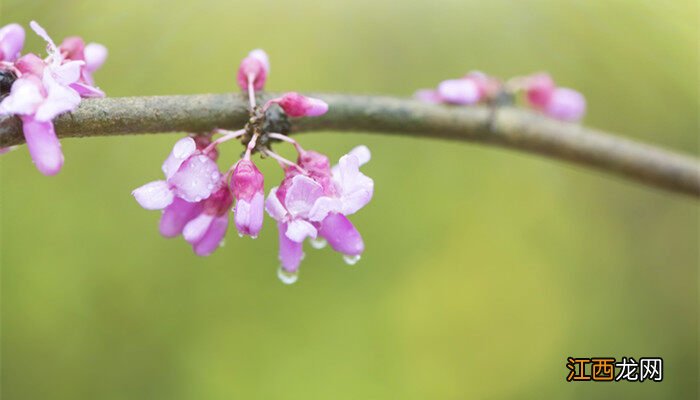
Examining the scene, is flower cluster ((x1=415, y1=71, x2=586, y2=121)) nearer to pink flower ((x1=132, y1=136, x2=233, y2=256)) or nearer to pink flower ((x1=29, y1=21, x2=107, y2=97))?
pink flower ((x1=132, y1=136, x2=233, y2=256))

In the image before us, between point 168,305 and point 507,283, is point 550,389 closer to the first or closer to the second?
point 507,283

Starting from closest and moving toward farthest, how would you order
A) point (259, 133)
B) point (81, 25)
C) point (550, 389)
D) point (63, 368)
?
1. point (259, 133)
2. point (63, 368)
3. point (81, 25)
4. point (550, 389)

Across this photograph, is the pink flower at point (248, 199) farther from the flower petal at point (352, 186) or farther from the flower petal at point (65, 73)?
the flower petal at point (65, 73)

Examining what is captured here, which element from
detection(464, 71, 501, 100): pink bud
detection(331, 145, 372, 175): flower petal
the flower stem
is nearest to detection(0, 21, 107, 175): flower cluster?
the flower stem

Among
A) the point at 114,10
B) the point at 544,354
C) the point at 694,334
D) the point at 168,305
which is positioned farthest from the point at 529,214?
the point at 114,10

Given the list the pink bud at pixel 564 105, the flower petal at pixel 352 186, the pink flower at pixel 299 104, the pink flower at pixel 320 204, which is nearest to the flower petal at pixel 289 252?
the pink flower at pixel 320 204
